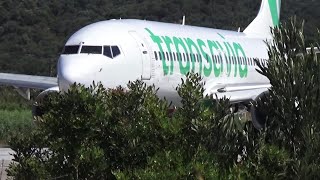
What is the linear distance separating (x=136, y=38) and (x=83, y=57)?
180 cm

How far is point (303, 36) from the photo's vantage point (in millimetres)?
13039

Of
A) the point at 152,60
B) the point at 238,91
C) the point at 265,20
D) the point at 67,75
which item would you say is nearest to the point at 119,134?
the point at 67,75

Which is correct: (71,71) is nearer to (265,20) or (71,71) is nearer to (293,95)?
(293,95)

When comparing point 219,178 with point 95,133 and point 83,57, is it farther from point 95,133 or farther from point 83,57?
point 83,57

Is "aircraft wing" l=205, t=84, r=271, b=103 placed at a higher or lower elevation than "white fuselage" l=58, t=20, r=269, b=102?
lower

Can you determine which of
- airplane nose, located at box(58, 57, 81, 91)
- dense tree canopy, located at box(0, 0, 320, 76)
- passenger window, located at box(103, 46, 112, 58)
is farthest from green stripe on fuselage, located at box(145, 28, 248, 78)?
dense tree canopy, located at box(0, 0, 320, 76)

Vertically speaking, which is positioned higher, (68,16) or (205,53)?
(205,53)

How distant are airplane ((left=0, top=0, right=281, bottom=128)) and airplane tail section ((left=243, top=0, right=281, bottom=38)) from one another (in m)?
4.99

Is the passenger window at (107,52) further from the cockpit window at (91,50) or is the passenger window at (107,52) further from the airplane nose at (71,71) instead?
the airplane nose at (71,71)

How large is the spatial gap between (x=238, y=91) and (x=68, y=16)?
7315 cm

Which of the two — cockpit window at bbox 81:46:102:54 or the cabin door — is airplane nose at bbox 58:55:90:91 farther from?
the cabin door

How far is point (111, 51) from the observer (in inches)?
926

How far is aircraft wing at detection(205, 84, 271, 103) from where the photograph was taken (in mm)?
25969

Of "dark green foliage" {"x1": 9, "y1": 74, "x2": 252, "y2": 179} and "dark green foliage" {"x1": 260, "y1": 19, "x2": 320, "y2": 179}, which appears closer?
"dark green foliage" {"x1": 9, "y1": 74, "x2": 252, "y2": 179}
